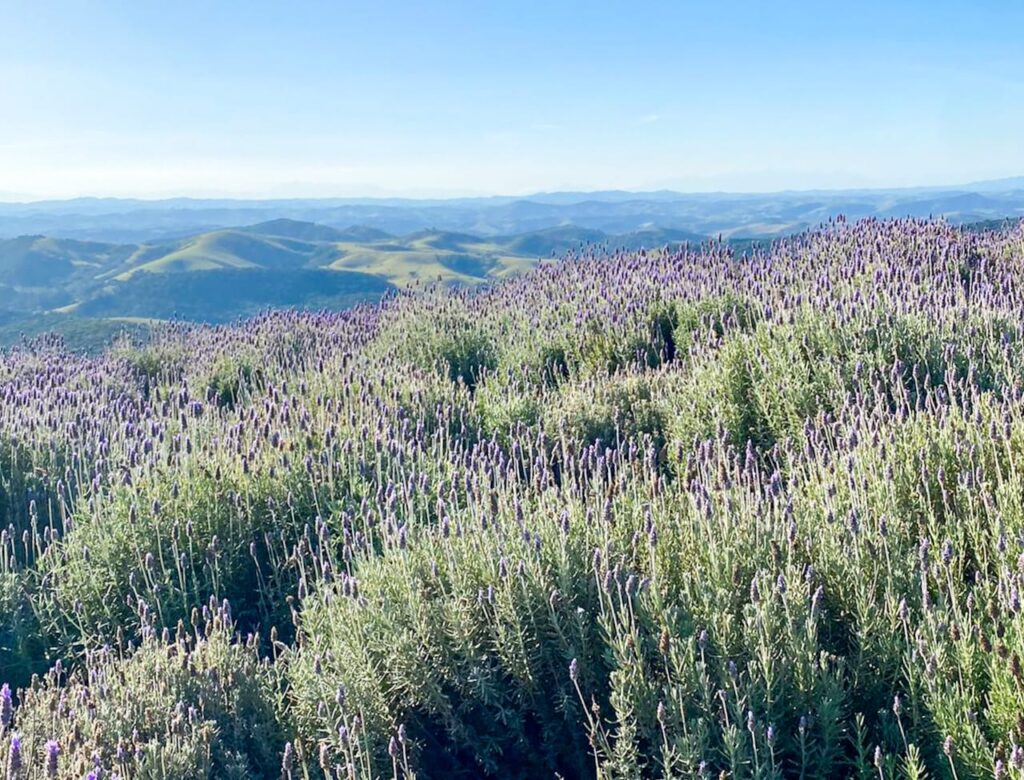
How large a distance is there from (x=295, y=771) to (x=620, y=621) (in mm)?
943

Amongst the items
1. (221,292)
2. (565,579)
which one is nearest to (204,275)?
(221,292)

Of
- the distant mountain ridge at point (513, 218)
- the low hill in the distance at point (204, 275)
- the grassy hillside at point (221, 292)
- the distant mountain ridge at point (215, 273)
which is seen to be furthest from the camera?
the distant mountain ridge at point (513, 218)

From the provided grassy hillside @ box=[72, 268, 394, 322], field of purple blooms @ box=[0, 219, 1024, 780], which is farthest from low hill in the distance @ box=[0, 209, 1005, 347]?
field of purple blooms @ box=[0, 219, 1024, 780]

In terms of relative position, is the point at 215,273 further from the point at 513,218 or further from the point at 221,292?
the point at 513,218

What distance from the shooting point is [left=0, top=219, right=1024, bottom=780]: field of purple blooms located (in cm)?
208

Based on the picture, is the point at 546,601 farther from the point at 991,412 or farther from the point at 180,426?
the point at 180,426

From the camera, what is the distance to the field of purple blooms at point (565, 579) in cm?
208

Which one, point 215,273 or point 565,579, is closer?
point 565,579

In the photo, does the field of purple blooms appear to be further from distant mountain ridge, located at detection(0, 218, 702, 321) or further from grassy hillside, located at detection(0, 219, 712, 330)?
distant mountain ridge, located at detection(0, 218, 702, 321)

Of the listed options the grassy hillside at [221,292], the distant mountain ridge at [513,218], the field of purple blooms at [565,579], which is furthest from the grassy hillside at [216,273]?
the distant mountain ridge at [513,218]

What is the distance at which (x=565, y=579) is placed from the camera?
2539 millimetres

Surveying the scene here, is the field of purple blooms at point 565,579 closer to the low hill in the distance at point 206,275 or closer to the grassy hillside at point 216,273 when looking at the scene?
the low hill in the distance at point 206,275

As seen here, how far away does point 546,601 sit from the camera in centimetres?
247

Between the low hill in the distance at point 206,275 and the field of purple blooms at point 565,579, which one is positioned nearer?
the field of purple blooms at point 565,579
